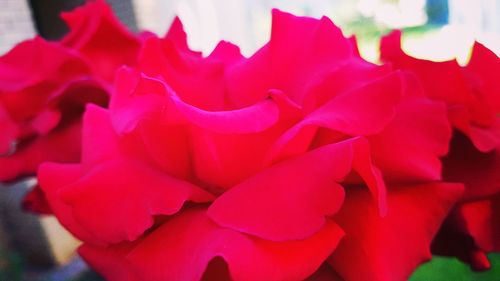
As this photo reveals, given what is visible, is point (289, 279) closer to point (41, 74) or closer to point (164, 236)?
point (164, 236)

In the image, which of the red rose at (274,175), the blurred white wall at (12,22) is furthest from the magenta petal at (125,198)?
the blurred white wall at (12,22)

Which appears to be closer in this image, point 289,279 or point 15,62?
point 289,279

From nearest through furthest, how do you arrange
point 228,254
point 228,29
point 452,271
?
point 228,254, point 452,271, point 228,29

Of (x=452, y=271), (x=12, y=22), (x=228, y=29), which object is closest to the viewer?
(x=452, y=271)

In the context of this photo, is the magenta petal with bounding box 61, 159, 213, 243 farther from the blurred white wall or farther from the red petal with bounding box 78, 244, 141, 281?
the blurred white wall

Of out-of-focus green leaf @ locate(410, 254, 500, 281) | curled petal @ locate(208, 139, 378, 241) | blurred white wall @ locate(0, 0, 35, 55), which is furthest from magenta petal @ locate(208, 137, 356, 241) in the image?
blurred white wall @ locate(0, 0, 35, 55)

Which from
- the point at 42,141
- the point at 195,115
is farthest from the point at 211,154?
the point at 42,141

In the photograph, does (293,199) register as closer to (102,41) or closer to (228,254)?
(228,254)

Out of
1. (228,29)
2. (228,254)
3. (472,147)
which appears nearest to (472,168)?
(472,147)
